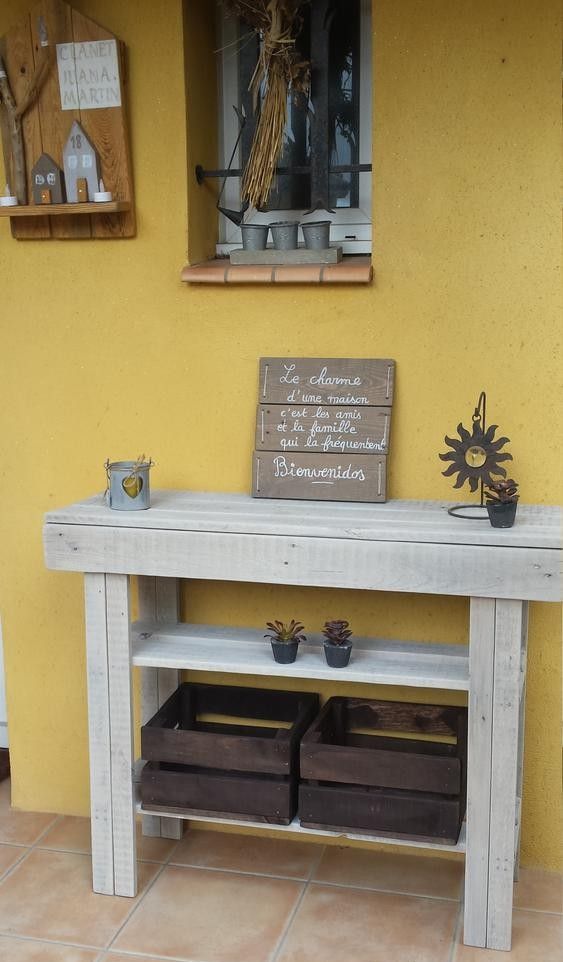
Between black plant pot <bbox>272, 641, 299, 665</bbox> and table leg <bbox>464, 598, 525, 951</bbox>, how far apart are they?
440 mm

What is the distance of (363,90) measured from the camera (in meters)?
2.90

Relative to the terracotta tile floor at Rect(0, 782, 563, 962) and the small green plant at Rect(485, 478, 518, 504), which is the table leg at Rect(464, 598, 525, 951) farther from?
the small green plant at Rect(485, 478, 518, 504)

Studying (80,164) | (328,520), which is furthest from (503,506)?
(80,164)

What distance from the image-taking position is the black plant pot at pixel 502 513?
246cm

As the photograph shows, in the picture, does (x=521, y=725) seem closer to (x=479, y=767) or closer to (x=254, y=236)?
(x=479, y=767)

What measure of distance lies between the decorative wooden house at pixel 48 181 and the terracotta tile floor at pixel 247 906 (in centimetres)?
184

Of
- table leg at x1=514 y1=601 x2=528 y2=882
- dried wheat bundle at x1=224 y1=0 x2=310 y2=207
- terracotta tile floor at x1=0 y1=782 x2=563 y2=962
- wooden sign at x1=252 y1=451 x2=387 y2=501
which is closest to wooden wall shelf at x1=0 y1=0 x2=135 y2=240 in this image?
dried wheat bundle at x1=224 y1=0 x2=310 y2=207

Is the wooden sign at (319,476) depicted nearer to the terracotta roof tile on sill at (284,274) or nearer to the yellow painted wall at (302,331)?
the yellow painted wall at (302,331)

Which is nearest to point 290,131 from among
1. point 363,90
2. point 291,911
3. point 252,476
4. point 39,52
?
point 363,90

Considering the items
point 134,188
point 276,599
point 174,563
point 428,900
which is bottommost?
point 428,900

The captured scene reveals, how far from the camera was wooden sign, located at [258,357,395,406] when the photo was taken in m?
2.78

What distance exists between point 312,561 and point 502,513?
1.53 ft

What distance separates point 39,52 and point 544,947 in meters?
2.64

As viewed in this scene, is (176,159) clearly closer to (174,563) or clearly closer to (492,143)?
(492,143)
